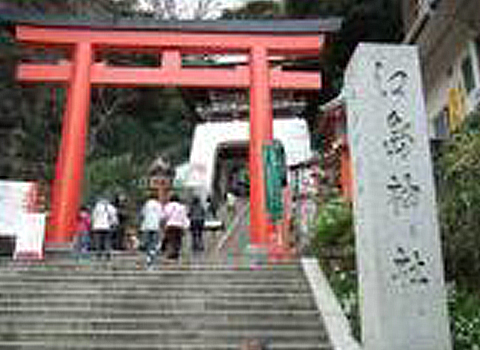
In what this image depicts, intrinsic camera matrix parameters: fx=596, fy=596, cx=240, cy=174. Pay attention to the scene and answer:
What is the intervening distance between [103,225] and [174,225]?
1805 mm

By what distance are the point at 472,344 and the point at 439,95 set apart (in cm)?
940

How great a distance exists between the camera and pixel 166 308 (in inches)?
337

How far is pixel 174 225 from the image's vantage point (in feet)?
36.3

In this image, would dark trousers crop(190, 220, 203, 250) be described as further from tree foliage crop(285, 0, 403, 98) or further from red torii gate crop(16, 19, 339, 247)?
tree foliage crop(285, 0, 403, 98)

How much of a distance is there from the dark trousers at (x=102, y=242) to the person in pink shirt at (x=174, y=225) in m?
1.41

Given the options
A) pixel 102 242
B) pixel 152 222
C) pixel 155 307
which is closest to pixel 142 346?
pixel 155 307

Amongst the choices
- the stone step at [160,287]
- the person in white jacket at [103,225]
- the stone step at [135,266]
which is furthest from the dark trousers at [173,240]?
the stone step at [160,287]

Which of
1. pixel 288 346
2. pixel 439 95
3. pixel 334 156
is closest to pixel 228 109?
pixel 334 156

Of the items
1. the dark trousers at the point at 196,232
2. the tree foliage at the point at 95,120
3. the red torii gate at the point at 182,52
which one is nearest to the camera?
the dark trousers at the point at 196,232

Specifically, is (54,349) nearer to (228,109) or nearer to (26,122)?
(26,122)

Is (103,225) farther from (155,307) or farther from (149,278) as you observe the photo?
(155,307)

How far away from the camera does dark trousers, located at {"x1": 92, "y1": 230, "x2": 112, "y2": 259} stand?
12.2 m

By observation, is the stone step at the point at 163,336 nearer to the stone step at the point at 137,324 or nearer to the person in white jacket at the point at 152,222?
the stone step at the point at 137,324

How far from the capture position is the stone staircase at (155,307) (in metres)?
7.63
